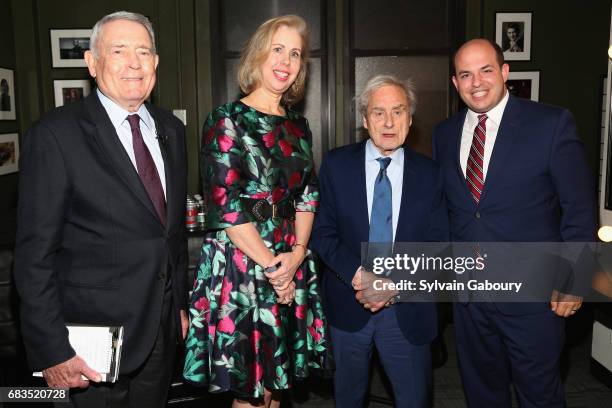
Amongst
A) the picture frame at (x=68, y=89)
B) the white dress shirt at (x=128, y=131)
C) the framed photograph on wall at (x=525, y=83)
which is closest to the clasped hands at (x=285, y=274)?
the white dress shirt at (x=128, y=131)

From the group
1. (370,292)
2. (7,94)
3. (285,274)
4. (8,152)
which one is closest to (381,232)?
(370,292)

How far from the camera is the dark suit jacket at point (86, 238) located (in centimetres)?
157

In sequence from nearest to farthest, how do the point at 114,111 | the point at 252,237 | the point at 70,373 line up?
the point at 70,373, the point at 114,111, the point at 252,237

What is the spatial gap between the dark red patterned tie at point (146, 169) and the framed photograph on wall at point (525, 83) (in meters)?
4.44

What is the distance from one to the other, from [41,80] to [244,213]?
413 cm

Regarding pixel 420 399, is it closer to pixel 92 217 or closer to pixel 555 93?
pixel 92 217

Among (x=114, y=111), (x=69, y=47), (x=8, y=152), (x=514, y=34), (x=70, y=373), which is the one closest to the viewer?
(x=70, y=373)

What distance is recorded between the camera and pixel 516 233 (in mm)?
2225

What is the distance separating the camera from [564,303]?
2.20 meters

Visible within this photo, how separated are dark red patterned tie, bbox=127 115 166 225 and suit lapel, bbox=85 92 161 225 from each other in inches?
2.2

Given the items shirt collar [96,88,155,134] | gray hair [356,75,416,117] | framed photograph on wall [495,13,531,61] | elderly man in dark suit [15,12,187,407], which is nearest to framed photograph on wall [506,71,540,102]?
framed photograph on wall [495,13,531,61]

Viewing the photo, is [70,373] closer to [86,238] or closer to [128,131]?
[86,238]

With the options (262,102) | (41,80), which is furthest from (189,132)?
(262,102)

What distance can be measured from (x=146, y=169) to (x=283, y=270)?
618mm
